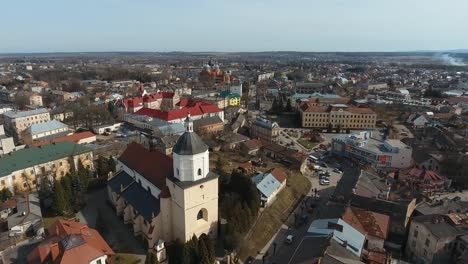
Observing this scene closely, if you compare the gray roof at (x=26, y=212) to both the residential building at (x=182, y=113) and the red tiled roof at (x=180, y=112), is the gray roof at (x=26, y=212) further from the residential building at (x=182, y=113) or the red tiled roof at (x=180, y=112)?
the red tiled roof at (x=180, y=112)

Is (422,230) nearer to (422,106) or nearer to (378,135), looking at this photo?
(378,135)

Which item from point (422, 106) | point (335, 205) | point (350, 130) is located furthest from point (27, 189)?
point (422, 106)

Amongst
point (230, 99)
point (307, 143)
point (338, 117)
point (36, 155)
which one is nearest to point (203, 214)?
point (36, 155)

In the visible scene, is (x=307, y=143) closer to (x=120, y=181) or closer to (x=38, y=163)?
(x=120, y=181)

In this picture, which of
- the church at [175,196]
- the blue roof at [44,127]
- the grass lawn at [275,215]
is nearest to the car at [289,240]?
the grass lawn at [275,215]

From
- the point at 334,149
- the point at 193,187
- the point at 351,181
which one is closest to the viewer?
the point at 193,187

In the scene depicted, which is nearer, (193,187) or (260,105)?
(193,187)

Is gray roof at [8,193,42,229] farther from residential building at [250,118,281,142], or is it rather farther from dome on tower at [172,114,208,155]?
residential building at [250,118,281,142]
